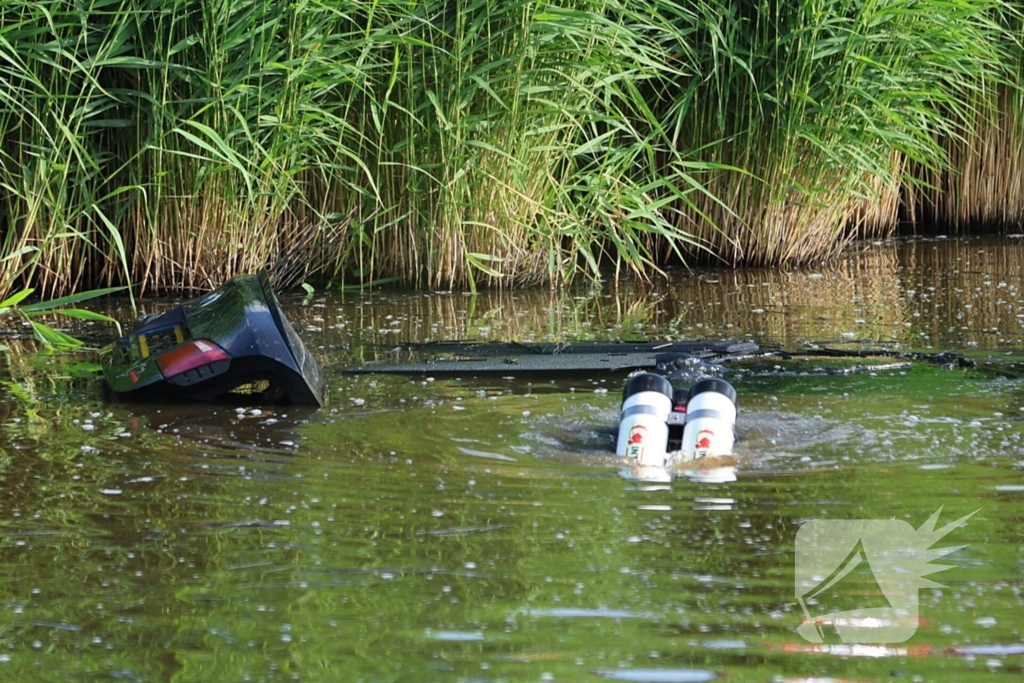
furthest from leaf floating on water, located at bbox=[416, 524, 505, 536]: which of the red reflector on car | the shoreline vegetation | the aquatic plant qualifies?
the shoreline vegetation

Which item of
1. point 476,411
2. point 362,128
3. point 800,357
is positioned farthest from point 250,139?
point 800,357

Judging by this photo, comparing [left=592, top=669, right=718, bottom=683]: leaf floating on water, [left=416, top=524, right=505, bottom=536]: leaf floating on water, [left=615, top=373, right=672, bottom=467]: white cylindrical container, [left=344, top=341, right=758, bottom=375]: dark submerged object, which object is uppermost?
[left=344, top=341, right=758, bottom=375]: dark submerged object

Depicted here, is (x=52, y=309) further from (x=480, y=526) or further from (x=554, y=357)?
(x=480, y=526)

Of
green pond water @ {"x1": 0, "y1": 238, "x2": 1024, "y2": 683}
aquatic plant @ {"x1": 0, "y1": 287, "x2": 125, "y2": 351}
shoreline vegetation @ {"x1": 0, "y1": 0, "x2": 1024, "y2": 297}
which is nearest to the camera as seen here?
green pond water @ {"x1": 0, "y1": 238, "x2": 1024, "y2": 683}

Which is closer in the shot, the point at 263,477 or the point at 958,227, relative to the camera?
the point at 263,477

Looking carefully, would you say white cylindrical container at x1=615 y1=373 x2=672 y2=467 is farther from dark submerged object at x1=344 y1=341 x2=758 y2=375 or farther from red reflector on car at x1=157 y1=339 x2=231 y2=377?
red reflector on car at x1=157 y1=339 x2=231 y2=377

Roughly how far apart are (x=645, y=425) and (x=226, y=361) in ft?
5.58

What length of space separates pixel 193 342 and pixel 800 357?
8.66ft

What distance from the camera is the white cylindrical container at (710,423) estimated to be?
436 cm

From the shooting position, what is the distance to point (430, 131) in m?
7.78

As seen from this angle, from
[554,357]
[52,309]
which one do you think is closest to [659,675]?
[554,357]

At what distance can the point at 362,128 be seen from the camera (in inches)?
304

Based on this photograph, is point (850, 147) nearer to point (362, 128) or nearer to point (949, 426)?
point (362, 128)

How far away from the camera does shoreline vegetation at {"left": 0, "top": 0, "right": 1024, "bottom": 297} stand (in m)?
6.98
